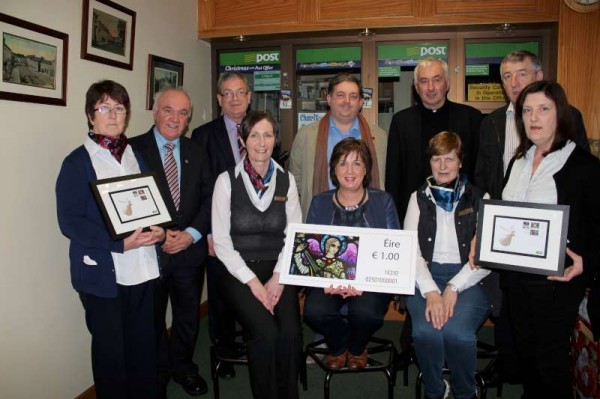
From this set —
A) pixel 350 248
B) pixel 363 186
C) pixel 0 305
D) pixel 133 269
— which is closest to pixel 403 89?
pixel 363 186

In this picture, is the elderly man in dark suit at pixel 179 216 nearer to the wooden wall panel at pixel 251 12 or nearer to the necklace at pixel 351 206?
the necklace at pixel 351 206

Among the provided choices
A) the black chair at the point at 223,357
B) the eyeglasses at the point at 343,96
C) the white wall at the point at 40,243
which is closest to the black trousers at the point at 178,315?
the black chair at the point at 223,357

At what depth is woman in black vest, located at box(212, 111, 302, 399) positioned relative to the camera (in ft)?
7.67

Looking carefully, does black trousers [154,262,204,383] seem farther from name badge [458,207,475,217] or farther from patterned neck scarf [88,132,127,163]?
name badge [458,207,475,217]

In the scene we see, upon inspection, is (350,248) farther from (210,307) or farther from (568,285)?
(210,307)

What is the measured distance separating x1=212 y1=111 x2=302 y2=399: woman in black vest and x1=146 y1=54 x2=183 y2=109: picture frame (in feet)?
4.08

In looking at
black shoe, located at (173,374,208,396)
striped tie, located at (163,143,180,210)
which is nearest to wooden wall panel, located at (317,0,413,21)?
striped tie, located at (163,143,180,210)

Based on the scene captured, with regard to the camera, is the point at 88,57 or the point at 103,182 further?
the point at 88,57

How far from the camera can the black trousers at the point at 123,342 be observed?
2184 millimetres

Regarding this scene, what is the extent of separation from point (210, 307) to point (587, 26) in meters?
3.58

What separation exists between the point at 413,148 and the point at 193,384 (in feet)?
6.83

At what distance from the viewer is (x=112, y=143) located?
2207 millimetres

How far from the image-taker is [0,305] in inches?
83.8

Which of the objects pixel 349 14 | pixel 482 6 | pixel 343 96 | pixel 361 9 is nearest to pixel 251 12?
pixel 349 14
